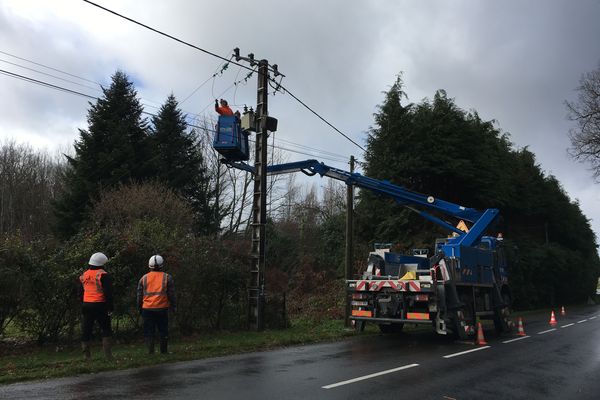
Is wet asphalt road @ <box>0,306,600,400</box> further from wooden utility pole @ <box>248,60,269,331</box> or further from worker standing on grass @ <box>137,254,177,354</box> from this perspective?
wooden utility pole @ <box>248,60,269,331</box>

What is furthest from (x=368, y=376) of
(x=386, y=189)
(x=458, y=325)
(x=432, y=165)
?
(x=432, y=165)

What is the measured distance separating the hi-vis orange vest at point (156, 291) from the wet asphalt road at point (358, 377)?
1303 millimetres

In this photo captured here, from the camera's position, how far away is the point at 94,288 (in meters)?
9.31

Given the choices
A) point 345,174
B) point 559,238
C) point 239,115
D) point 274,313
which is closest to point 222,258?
point 274,313

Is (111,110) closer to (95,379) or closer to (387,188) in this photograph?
(387,188)

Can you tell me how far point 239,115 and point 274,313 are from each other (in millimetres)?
6181

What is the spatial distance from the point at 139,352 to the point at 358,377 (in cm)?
471

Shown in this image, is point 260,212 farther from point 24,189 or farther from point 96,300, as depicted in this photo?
point 24,189

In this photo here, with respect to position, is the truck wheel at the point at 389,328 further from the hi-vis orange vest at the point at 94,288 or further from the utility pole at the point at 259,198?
the hi-vis orange vest at the point at 94,288

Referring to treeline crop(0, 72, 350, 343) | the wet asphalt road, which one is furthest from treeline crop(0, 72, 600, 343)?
the wet asphalt road

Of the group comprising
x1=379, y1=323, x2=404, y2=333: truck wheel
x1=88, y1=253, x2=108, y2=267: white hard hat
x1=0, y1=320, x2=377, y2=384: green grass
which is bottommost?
x1=0, y1=320, x2=377, y2=384: green grass

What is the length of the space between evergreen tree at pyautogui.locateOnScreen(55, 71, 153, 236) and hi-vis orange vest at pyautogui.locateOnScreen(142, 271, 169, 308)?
20.0 metres

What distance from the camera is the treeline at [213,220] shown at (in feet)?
37.8

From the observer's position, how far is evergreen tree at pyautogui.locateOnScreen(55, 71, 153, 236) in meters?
30.2
